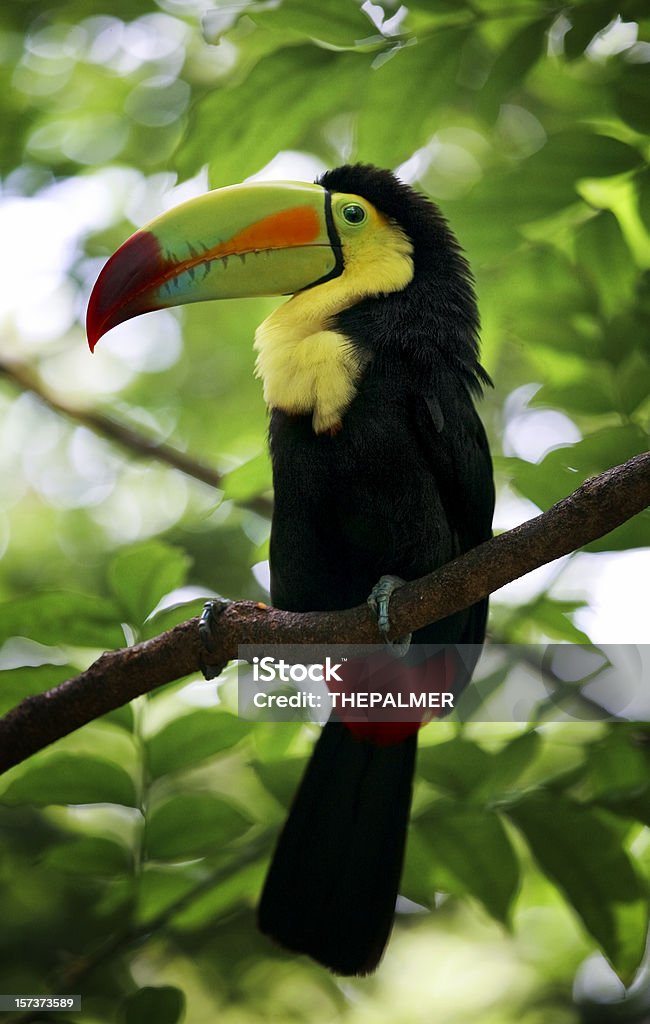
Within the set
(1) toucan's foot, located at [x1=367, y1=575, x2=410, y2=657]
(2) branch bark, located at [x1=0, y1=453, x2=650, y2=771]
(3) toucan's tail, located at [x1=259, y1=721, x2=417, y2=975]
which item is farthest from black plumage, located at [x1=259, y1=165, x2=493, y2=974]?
(2) branch bark, located at [x1=0, y1=453, x2=650, y2=771]

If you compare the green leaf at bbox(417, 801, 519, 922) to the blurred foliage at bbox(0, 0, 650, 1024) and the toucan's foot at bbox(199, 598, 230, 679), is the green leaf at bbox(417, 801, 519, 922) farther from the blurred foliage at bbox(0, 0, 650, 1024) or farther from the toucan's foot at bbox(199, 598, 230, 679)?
the toucan's foot at bbox(199, 598, 230, 679)

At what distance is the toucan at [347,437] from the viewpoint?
4.95 feet

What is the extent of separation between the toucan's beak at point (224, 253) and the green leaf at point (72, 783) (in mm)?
678

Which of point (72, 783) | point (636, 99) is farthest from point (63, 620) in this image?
point (636, 99)

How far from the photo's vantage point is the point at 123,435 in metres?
A: 2.38

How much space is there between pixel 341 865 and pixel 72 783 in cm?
48

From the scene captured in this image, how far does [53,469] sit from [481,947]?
1734mm

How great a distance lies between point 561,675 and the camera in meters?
1.59

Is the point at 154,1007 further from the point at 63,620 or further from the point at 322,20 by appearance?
the point at 322,20

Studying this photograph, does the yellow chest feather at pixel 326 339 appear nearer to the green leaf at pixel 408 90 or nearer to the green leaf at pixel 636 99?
the green leaf at pixel 408 90

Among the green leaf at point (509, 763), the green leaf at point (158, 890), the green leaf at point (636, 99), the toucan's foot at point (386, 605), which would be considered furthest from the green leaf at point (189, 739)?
the green leaf at point (636, 99)

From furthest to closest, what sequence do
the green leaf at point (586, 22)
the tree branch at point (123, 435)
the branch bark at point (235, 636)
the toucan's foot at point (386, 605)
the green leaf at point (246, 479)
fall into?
the tree branch at point (123, 435)
the green leaf at point (246, 479)
the green leaf at point (586, 22)
the toucan's foot at point (386, 605)
the branch bark at point (235, 636)

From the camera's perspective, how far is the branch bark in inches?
46.2

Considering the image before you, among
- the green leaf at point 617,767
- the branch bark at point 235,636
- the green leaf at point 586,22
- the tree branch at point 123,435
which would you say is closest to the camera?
the branch bark at point 235,636
